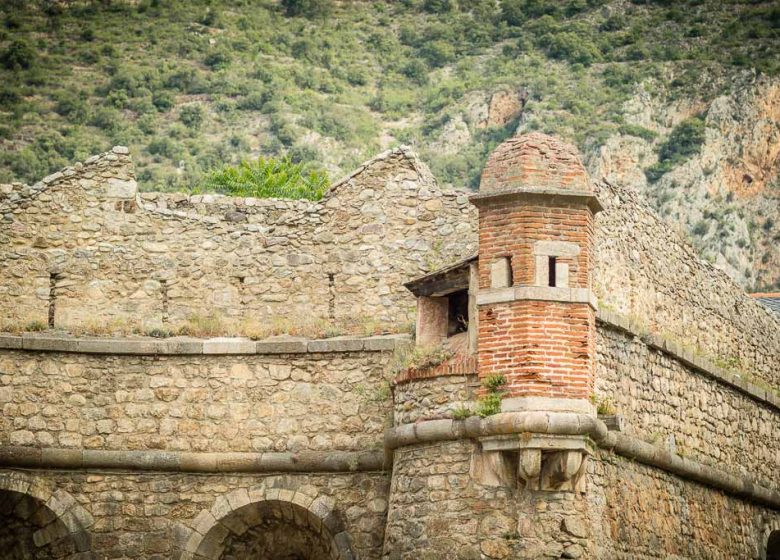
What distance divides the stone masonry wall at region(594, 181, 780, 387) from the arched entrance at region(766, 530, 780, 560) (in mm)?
2708

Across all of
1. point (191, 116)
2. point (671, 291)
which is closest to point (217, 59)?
point (191, 116)

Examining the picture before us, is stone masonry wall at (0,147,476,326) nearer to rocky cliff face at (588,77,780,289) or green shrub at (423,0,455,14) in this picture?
rocky cliff face at (588,77,780,289)

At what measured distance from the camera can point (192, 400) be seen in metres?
23.1

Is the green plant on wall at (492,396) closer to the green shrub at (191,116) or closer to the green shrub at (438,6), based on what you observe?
the green shrub at (191,116)

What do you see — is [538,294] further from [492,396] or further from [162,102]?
[162,102]

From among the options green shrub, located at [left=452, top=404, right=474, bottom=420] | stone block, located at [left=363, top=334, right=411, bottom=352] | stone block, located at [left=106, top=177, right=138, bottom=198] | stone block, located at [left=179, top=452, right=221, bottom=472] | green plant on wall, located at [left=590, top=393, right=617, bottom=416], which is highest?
stone block, located at [left=106, top=177, right=138, bottom=198]

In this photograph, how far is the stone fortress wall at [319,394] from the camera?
2064 centimetres

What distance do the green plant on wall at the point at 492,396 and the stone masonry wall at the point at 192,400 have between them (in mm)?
2876

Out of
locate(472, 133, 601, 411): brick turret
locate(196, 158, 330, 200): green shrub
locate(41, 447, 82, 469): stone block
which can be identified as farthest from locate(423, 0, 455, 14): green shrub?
locate(472, 133, 601, 411): brick turret

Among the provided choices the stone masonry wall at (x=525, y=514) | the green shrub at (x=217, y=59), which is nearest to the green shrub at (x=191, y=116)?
the green shrub at (x=217, y=59)

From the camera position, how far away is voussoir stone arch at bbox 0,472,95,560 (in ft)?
73.8

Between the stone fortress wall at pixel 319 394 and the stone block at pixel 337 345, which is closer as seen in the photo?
the stone fortress wall at pixel 319 394

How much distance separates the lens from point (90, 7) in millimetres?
73562

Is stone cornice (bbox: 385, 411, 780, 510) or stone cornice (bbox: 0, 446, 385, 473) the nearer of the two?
stone cornice (bbox: 385, 411, 780, 510)
